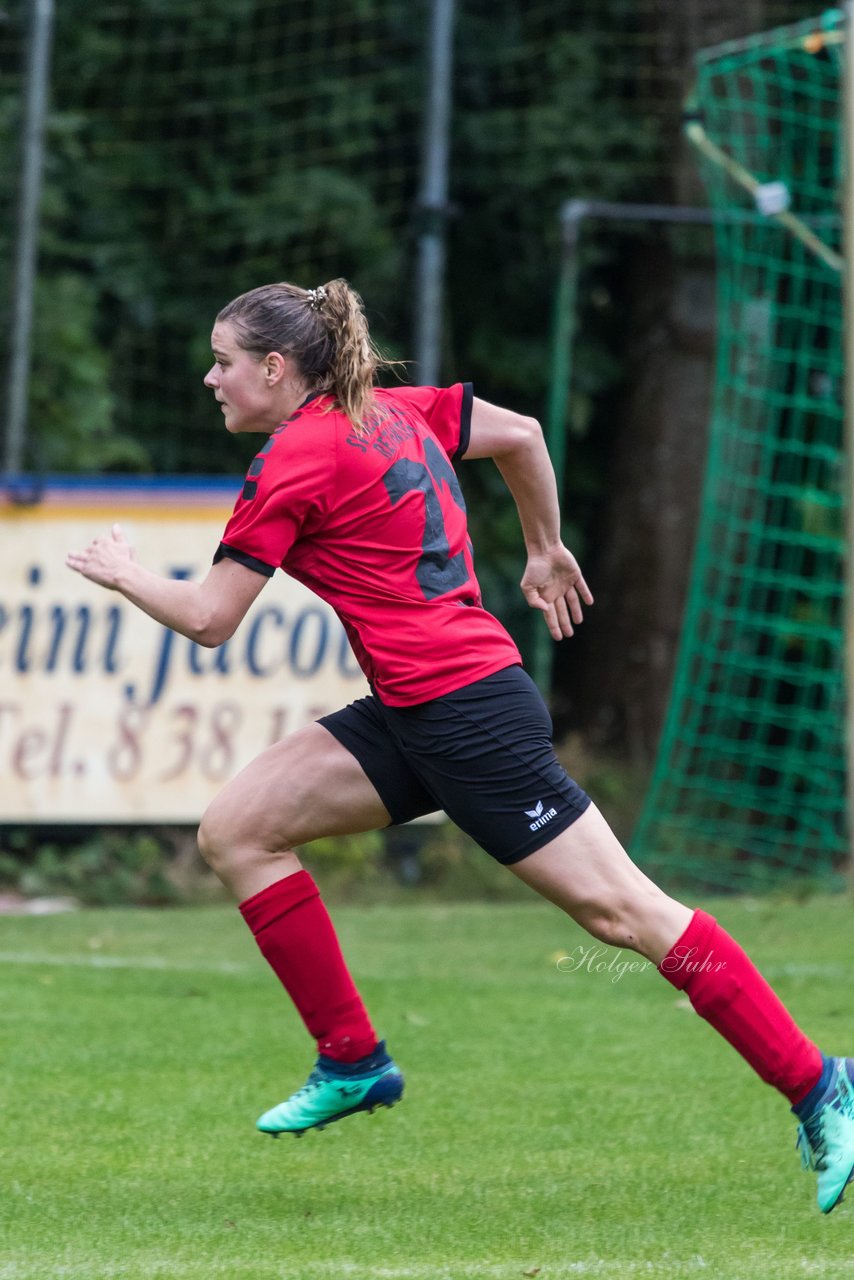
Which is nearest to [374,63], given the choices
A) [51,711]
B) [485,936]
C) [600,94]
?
[600,94]

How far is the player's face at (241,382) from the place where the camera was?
3.95 m

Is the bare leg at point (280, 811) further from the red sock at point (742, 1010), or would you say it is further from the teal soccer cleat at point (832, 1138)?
the teal soccer cleat at point (832, 1138)

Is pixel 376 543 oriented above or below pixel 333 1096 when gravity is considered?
above

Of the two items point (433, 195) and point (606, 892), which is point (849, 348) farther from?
point (606, 892)

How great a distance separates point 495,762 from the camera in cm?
384

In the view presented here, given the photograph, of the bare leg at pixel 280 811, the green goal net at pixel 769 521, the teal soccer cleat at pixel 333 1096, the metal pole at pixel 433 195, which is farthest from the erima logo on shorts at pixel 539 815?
the green goal net at pixel 769 521

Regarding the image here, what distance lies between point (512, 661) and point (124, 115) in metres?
8.08

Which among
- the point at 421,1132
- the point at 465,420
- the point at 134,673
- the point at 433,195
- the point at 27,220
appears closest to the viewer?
the point at 465,420

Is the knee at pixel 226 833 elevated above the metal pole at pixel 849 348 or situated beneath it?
situated beneath

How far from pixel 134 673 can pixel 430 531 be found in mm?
5237

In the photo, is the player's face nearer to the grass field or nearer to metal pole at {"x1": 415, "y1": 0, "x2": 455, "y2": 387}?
the grass field

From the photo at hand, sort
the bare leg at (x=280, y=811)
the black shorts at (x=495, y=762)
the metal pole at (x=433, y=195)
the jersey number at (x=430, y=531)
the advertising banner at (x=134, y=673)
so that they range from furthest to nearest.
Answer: the metal pole at (x=433, y=195) < the advertising banner at (x=134, y=673) < the bare leg at (x=280, y=811) < the jersey number at (x=430, y=531) < the black shorts at (x=495, y=762)

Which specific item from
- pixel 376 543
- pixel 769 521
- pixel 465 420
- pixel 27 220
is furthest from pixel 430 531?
pixel 769 521

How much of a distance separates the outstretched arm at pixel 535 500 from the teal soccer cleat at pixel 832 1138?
1.17 metres
